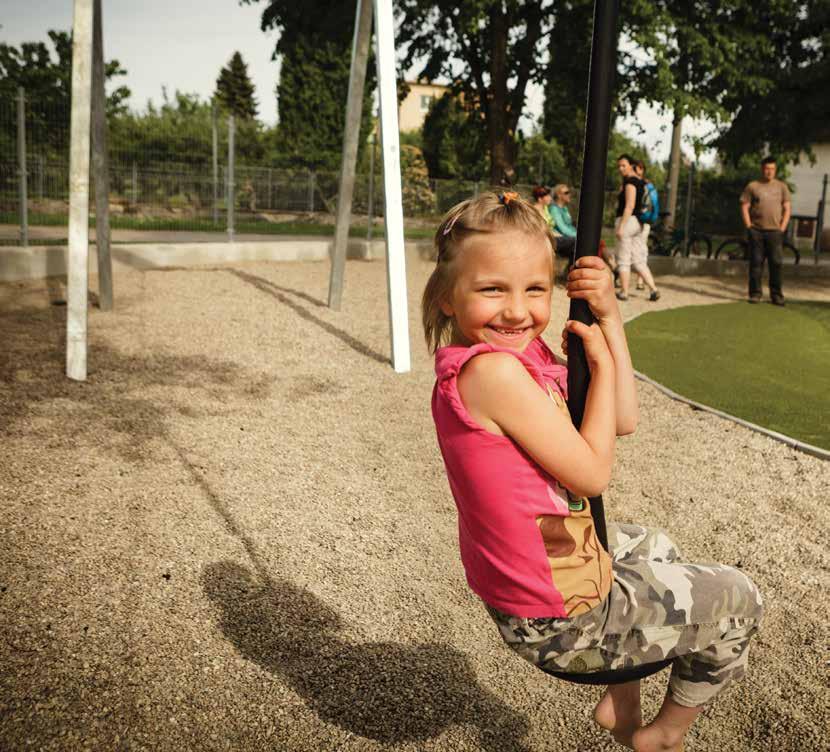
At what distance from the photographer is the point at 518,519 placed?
170cm

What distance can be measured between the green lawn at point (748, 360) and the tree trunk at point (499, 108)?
1026 centimetres

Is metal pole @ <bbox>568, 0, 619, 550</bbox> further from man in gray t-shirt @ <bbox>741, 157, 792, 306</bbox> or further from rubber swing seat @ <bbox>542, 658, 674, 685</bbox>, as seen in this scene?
man in gray t-shirt @ <bbox>741, 157, 792, 306</bbox>

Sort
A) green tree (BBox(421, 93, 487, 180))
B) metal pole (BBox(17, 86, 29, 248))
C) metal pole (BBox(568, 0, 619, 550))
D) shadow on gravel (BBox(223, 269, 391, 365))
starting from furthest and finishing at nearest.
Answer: green tree (BBox(421, 93, 487, 180)) → metal pole (BBox(17, 86, 29, 248)) → shadow on gravel (BBox(223, 269, 391, 365)) → metal pole (BBox(568, 0, 619, 550))

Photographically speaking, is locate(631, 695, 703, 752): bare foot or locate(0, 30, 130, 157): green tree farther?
locate(0, 30, 130, 157): green tree

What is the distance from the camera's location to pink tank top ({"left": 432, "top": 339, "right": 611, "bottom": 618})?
169 cm

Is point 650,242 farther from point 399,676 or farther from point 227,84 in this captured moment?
point 227,84

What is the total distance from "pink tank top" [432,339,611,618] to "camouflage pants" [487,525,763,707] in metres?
0.06

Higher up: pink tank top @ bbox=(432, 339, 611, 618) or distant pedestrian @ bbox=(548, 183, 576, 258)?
distant pedestrian @ bbox=(548, 183, 576, 258)

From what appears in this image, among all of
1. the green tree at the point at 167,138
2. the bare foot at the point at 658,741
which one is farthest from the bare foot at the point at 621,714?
the green tree at the point at 167,138

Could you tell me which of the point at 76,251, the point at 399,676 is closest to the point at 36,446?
the point at 76,251

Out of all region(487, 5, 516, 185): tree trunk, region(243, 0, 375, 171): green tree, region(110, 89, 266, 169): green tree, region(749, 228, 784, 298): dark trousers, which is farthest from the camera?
region(243, 0, 375, 171): green tree

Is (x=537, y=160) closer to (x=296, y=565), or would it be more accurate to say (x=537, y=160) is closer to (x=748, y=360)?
(x=748, y=360)

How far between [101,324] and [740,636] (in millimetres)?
8397

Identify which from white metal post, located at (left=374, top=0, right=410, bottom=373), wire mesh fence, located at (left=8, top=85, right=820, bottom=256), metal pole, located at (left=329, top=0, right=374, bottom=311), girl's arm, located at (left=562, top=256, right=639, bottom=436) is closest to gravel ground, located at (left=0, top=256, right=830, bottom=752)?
white metal post, located at (left=374, top=0, right=410, bottom=373)
